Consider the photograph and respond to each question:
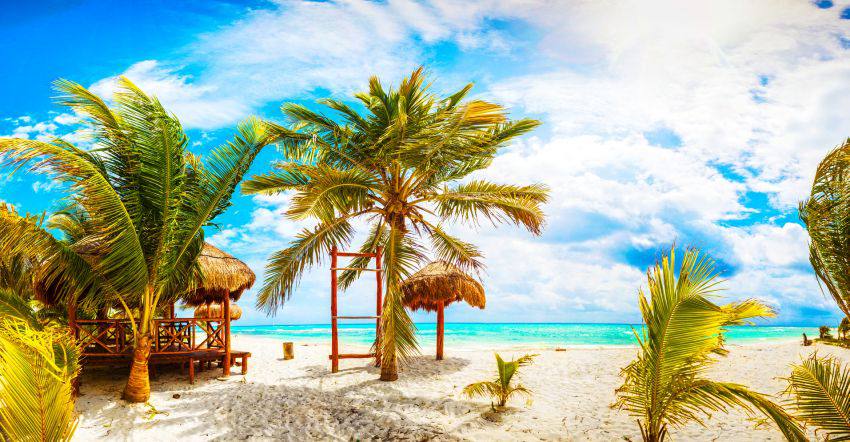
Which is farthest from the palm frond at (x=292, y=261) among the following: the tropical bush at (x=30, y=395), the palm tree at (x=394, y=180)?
the tropical bush at (x=30, y=395)

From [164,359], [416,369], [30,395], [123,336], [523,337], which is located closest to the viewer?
[30,395]

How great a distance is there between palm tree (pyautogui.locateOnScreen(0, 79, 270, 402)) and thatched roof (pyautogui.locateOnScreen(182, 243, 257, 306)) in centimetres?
131

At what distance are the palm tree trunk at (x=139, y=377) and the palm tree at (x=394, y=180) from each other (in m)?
2.10

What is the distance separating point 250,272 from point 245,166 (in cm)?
323

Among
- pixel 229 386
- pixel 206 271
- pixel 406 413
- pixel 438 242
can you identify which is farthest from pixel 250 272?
pixel 406 413

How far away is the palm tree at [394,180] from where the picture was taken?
851 cm

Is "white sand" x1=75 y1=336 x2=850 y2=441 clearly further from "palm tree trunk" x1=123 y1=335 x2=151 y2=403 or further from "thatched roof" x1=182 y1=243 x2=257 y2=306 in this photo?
"thatched roof" x1=182 y1=243 x2=257 y2=306

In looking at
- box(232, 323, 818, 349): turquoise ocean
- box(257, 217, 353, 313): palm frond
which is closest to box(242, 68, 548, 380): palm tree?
box(257, 217, 353, 313): palm frond

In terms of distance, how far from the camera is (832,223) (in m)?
5.20

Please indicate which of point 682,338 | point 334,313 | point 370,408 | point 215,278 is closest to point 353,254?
point 334,313

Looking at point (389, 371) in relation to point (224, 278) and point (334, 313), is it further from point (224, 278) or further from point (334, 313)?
point (224, 278)

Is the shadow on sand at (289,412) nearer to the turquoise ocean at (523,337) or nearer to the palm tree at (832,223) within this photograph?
the palm tree at (832,223)

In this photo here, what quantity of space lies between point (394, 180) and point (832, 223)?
683 cm

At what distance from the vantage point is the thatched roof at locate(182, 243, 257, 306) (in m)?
10.2
